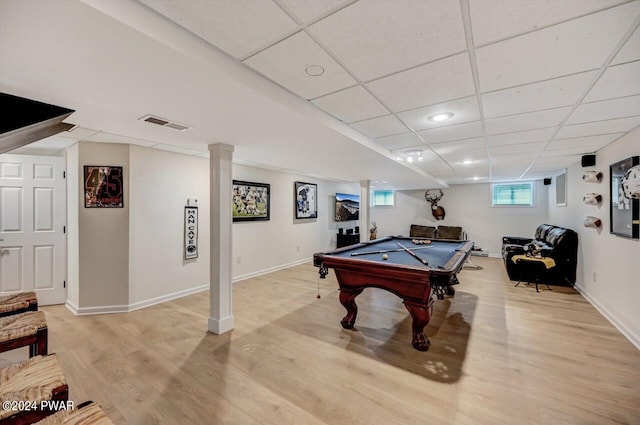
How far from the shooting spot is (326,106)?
2250 millimetres

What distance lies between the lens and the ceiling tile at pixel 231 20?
1146mm

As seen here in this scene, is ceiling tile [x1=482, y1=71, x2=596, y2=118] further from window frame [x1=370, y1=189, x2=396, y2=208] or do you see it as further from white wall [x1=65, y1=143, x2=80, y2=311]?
window frame [x1=370, y1=189, x2=396, y2=208]

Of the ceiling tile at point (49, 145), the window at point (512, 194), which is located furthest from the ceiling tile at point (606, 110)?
the window at point (512, 194)

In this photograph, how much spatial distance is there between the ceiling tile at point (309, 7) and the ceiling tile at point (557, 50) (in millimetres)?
863

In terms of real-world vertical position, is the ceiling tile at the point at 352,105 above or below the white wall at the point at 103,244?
above

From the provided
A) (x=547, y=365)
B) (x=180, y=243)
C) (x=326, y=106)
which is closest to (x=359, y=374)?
(x=547, y=365)

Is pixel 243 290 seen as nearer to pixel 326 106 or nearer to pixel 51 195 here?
pixel 51 195

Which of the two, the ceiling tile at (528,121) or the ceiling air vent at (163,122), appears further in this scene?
the ceiling tile at (528,121)

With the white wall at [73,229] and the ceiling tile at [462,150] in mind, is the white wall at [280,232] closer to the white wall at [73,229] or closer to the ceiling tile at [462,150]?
the white wall at [73,229]

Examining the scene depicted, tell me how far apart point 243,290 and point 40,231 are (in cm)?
294

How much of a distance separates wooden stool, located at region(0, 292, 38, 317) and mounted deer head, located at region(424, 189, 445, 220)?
8773 mm

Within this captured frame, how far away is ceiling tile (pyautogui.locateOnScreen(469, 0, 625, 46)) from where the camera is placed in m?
1.12

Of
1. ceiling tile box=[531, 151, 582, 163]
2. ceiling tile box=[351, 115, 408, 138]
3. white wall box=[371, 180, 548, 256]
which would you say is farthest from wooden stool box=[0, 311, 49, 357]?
white wall box=[371, 180, 548, 256]

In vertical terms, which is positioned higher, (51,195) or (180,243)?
(51,195)
